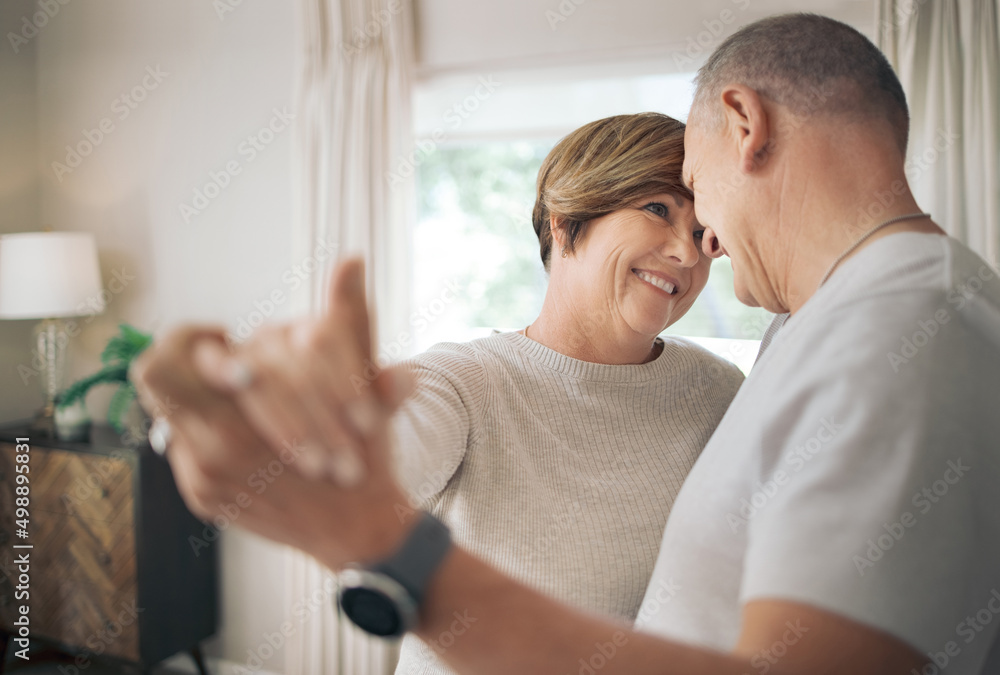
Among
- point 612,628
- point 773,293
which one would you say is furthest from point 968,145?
point 612,628

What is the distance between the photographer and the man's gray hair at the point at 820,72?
889 mm

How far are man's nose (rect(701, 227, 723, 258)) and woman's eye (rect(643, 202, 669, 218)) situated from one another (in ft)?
0.32

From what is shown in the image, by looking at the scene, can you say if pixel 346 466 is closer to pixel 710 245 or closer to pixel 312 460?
pixel 312 460

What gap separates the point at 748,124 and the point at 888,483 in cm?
54

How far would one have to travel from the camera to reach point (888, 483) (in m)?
0.58

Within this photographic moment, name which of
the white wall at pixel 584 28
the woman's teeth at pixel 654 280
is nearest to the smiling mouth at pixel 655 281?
the woman's teeth at pixel 654 280

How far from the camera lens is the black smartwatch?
0.50m

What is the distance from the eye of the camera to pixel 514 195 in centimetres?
319

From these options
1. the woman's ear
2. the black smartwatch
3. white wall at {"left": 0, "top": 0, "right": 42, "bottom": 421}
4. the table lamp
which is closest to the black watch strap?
the black smartwatch

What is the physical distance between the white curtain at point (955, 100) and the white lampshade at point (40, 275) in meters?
3.32

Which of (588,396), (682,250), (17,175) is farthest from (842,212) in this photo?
(17,175)

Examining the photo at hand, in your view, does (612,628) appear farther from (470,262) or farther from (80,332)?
(80,332)

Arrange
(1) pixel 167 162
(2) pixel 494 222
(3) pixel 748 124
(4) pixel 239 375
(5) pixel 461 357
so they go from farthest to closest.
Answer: (1) pixel 167 162, (2) pixel 494 222, (5) pixel 461 357, (3) pixel 748 124, (4) pixel 239 375

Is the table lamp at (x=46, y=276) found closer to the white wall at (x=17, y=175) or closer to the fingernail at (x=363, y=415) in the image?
the white wall at (x=17, y=175)
